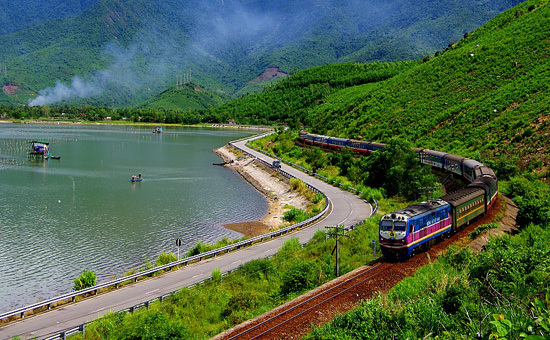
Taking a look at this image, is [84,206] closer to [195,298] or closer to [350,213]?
[350,213]

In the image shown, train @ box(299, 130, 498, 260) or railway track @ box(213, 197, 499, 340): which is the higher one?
train @ box(299, 130, 498, 260)

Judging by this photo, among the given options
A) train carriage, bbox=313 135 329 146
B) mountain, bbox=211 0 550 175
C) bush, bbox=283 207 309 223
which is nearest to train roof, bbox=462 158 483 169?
mountain, bbox=211 0 550 175

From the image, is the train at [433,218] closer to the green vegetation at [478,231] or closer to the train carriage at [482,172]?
the train carriage at [482,172]

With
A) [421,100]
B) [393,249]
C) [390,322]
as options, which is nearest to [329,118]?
[421,100]

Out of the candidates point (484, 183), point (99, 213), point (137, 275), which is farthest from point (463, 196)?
point (99, 213)

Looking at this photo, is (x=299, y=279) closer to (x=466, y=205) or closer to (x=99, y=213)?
(x=466, y=205)

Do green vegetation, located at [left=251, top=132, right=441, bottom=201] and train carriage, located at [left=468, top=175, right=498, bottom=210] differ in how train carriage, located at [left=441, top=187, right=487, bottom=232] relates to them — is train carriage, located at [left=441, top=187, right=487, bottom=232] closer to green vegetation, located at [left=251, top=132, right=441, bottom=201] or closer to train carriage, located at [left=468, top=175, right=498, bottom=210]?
train carriage, located at [left=468, top=175, right=498, bottom=210]
